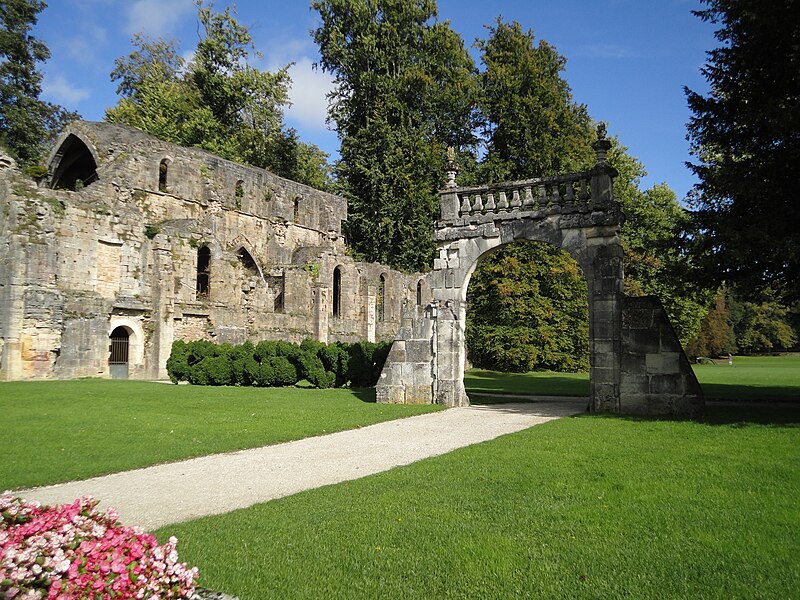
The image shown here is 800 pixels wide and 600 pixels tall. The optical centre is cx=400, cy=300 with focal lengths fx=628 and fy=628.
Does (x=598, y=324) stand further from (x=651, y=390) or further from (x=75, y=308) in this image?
(x=75, y=308)

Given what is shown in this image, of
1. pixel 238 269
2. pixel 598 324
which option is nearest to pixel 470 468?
pixel 598 324

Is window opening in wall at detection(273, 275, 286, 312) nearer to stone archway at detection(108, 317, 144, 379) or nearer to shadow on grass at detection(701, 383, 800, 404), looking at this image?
stone archway at detection(108, 317, 144, 379)

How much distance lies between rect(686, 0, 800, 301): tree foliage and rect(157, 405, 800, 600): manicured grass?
4690 mm

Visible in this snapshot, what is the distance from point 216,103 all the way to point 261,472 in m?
41.2

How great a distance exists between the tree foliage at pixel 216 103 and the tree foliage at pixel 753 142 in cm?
3249

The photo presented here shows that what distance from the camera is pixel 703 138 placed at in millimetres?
13062

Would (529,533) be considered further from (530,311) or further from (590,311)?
(530,311)

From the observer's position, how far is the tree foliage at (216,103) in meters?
40.2

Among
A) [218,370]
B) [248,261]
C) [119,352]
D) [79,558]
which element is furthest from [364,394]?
[248,261]

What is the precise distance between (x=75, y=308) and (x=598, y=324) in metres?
17.7

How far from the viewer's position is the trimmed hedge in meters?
20.5

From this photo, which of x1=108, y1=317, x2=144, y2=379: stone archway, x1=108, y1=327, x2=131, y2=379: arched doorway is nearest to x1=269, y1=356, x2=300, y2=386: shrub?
x1=108, y1=317, x2=144, y2=379: stone archway

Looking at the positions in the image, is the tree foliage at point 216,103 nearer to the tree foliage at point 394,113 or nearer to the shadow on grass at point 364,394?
the tree foliage at point 394,113

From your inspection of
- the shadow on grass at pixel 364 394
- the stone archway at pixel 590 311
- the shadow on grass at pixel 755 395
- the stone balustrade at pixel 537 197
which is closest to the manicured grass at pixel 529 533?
the stone archway at pixel 590 311
